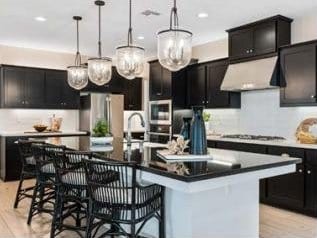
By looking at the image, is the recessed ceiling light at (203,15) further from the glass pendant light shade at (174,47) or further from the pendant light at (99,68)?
the glass pendant light shade at (174,47)

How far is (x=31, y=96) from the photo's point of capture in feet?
21.6

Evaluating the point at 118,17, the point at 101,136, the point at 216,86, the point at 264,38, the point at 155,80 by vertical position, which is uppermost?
the point at 118,17

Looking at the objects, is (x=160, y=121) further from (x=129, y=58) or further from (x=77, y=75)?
(x=129, y=58)

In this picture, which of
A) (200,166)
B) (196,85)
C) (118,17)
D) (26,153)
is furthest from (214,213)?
(196,85)

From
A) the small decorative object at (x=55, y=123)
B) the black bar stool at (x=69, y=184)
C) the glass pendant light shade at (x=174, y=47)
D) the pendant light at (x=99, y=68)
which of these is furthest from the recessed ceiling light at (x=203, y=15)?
the small decorative object at (x=55, y=123)

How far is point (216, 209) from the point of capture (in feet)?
8.44

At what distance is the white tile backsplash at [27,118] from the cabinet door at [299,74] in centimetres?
500

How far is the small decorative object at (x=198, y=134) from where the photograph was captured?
8.74ft

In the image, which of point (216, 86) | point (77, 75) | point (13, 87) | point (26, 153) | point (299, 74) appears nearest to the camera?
point (26, 153)

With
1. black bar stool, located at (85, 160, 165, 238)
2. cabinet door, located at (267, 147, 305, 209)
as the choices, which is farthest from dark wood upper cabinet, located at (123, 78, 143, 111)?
black bar stool, located at (85, 160, 165, 238)

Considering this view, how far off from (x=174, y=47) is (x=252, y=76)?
226cm

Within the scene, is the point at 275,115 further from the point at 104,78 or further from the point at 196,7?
the point at 104,78

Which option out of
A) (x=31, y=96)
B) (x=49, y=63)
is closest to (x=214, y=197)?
(x=31, y=96)

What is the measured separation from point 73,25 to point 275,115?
3.77m
